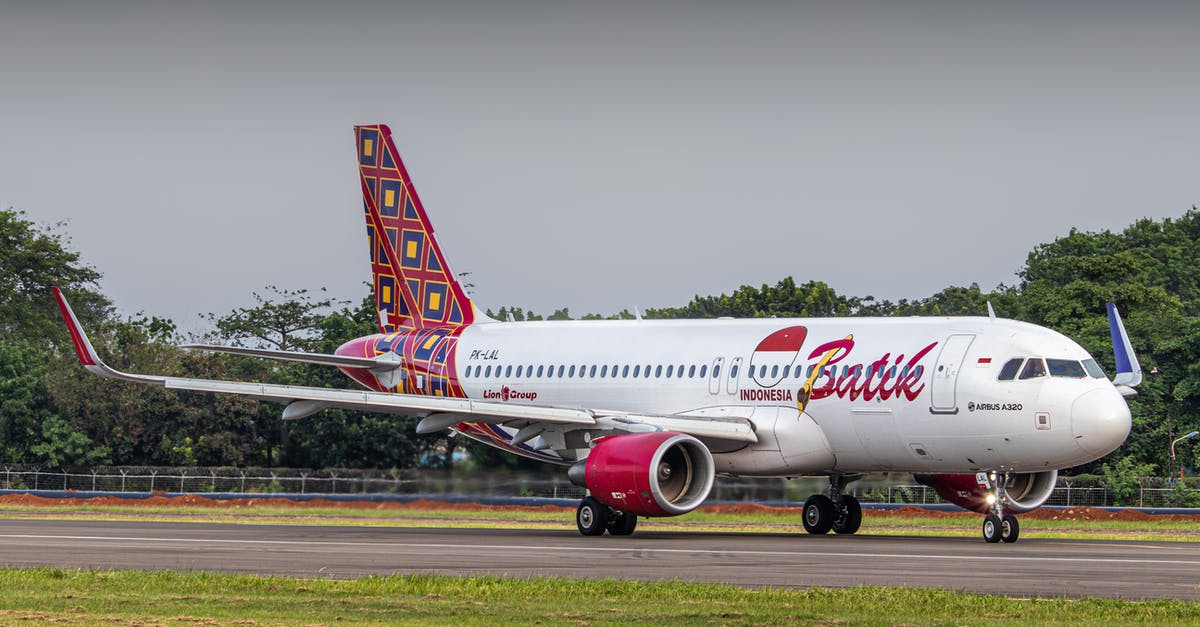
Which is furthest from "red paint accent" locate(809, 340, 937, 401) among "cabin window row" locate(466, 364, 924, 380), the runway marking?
the runway marking

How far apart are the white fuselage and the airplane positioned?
4cm

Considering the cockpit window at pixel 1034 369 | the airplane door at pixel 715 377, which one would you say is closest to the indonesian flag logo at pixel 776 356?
the airplane door at pixel 715 377

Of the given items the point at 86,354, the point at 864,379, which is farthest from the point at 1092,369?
the point at 86,354

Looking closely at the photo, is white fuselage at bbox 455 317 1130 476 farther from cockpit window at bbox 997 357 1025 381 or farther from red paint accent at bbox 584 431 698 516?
red paint accent at bbox 584 431 698 516

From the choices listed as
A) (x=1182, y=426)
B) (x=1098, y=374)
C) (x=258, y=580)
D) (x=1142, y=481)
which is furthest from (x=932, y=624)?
(x=1182, y=426)

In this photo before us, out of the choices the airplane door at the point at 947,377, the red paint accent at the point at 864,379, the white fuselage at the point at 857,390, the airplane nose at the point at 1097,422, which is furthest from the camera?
the red paint accent at the point at 864,379

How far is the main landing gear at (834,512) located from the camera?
34812 millimetres

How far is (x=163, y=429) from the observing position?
216 ft

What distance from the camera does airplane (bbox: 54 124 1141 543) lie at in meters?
30.6

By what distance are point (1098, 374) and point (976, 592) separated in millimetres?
13104

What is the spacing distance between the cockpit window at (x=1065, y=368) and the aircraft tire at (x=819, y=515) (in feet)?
20.3

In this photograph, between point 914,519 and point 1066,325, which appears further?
point 1066,325

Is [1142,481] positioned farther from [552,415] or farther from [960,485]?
[552,415]

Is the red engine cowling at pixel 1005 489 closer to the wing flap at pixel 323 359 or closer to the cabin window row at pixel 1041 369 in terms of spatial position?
the cabin window row at pixel 1041 369
